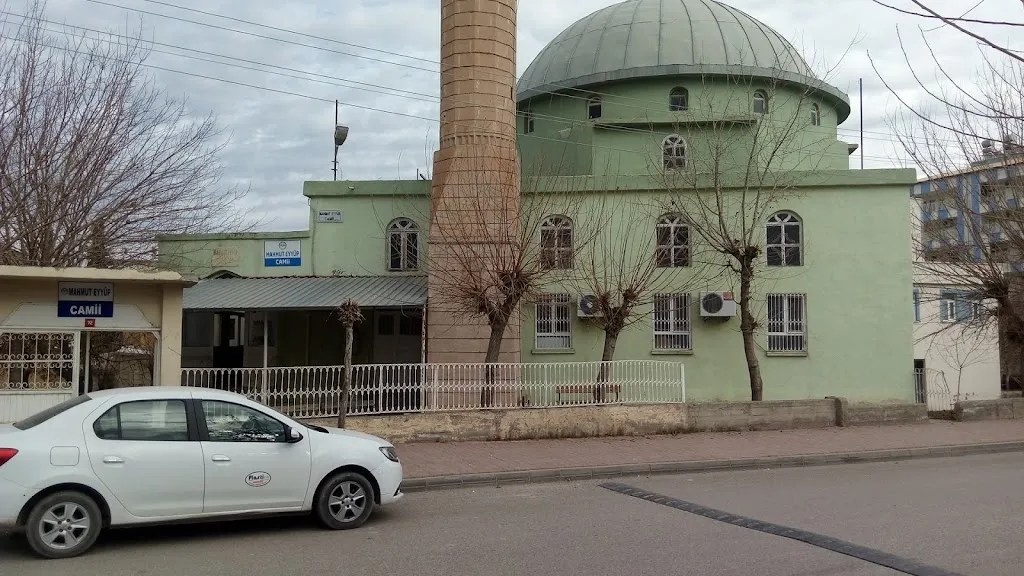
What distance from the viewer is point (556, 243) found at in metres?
16.0

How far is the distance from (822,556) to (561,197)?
12415mm

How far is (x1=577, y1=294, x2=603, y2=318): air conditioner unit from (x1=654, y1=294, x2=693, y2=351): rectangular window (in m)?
1.81

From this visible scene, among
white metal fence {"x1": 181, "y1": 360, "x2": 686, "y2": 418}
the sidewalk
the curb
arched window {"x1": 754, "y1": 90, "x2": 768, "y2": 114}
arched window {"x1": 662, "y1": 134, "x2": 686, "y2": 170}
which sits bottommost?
the curb

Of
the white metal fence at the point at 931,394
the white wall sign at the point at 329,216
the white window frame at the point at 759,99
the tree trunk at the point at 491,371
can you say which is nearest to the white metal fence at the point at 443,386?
the tree trunk at the point at 491,371

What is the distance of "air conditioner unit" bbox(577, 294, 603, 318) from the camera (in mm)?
17494

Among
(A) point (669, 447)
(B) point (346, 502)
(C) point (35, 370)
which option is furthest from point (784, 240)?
(C) point (35, 370)

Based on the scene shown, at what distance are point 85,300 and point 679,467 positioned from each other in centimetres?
880

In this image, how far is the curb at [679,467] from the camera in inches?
390

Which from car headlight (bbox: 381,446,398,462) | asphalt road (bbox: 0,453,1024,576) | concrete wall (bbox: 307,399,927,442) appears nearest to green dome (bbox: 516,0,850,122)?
concrete wall (bbox: 307,399,927,442)

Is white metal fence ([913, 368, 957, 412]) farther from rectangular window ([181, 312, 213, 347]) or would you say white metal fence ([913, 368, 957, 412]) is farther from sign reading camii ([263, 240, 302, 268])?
rectangular window ([181, 312, 213, 347])

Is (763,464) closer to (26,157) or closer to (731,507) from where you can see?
(731,507)

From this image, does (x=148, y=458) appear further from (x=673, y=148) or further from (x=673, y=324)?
(x=673, y=148)

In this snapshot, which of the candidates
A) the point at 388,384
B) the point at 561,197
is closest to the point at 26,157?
the point at 388,384

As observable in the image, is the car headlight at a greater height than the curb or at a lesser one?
greater
